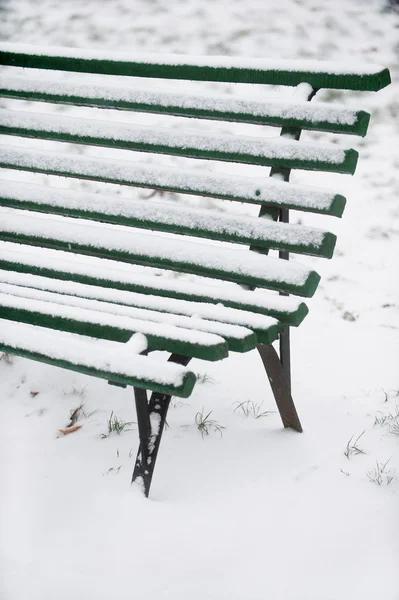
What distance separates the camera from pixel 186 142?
2.28 m

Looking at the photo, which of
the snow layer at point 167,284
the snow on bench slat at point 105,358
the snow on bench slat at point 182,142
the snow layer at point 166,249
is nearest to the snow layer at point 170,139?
the snow on bench slat at point 182,142

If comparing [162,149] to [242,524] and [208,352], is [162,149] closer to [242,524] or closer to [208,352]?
[208,352]

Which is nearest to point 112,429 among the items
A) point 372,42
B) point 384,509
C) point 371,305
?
point 384,509

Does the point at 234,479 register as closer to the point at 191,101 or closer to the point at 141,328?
the point at 141,328

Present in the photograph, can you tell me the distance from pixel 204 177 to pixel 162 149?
7.4 inches

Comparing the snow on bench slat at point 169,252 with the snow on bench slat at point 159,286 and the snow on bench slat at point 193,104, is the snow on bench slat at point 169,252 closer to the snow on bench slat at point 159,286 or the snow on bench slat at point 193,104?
the snow on bench slat at point 159,286

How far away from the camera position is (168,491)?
2.00 meters

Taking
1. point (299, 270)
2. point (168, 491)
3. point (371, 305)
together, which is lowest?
point (371, 305)

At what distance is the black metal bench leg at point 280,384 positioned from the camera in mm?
2146

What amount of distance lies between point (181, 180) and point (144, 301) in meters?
0.48

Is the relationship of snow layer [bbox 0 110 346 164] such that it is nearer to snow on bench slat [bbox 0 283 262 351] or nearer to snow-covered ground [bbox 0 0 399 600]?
snow on bench slat [bbox 0 283 262 351]

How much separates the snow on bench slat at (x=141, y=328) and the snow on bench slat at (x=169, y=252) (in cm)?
38

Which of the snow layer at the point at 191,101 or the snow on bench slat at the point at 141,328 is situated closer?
the snow on bench slat at the point at 141,328

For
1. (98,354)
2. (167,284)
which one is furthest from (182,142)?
(98,354)
